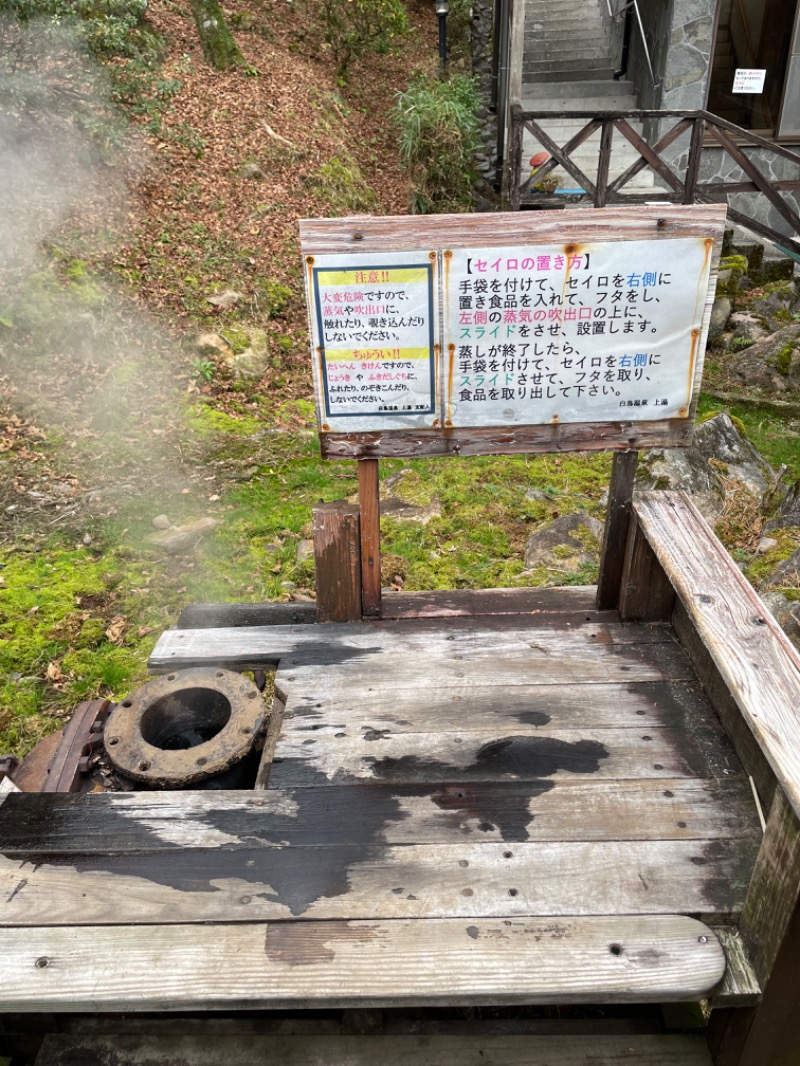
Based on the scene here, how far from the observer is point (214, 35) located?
12.2m

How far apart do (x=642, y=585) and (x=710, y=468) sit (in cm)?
362

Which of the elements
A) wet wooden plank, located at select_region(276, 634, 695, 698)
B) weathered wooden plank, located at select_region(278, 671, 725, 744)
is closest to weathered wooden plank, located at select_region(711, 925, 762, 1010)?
weathered wooden plank, located at select_region(278, 671, 725, 744)

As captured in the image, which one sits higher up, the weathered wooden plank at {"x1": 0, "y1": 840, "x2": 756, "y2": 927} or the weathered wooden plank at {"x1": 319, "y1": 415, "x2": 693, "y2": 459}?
the weathered wooden plank at {"x1": 319, "y1": 415, "x2": 693, "y2": 459}

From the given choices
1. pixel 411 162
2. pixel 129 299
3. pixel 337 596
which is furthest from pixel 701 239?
pixel 411 162

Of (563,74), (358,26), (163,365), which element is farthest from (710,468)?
(358,26)

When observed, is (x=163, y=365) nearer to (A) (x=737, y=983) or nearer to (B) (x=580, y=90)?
(A) (x=737, y=983)

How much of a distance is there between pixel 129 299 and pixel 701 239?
24.1ft

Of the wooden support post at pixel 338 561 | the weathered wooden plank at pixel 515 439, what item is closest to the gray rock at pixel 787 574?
the weathered wooden plank at pixel 515 439

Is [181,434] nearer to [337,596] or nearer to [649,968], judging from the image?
[337,596]

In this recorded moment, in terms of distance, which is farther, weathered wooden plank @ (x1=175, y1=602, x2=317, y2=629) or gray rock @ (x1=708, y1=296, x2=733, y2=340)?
gray rock @ (x1=708, y1=296, x2=733, y2=340)

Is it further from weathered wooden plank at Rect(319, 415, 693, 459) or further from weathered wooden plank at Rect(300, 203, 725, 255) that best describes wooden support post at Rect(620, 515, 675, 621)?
weathered wooden plank at Rect(300, 203, 725, 255)

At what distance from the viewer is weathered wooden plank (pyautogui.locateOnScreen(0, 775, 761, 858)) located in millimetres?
2660

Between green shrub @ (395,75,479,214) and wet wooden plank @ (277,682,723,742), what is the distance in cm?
1088

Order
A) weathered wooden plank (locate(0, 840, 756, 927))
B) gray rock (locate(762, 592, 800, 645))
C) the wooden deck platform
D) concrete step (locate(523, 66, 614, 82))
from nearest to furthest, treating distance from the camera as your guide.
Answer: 1. the wooden deck platform
2. weathered wooden plank (locate(0, 840, 756, 927))
3. gray rock (locate(762, 592, 800, 645))
4. concrete step (locate(523, 66, 614, 82))
